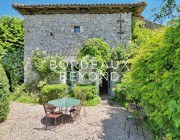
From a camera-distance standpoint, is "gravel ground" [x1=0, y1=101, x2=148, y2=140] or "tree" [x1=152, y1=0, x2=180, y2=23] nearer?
"tree" [x1=152, y1=0, x2=180, y2=23]

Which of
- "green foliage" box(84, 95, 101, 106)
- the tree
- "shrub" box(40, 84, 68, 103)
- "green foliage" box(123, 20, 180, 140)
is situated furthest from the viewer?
"shrub" box(40, 84, 68, 103)

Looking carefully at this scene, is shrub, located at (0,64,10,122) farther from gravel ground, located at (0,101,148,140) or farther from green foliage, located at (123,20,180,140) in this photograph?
green foliage, located at (123,20,180,140)

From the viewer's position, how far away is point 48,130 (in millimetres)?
7109

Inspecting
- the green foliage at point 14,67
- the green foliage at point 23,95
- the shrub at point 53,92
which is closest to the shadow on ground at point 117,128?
the shrub at point 53,92

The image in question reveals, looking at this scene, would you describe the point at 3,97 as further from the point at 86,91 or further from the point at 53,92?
the point at 86,91

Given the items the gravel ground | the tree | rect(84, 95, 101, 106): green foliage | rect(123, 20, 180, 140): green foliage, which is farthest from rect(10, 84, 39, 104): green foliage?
the tree

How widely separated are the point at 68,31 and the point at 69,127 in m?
7.25

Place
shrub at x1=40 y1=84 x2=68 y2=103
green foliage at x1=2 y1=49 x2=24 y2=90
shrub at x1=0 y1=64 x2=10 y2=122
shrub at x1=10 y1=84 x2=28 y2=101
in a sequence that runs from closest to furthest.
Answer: shrub at x1=0 y1=64 x2=10 y2=122
shrub at x1=40 y1=84 x2=68 y2=103
shrub at x1=10 y1=84 x2=28 y2=101
green foliage at x1=2 y1=49 x2=24 y2=90

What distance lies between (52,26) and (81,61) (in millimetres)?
3400

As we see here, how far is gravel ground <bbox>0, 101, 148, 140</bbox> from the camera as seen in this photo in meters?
6.60

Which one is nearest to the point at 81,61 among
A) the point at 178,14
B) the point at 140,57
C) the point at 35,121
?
the point at 35,121

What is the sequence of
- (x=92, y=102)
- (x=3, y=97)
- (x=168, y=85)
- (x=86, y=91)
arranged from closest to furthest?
(x=168, y=85) < (x=3, y=97) < (x=92, y=102) < (x=86, y=91)

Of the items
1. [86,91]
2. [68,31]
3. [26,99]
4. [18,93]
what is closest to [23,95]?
[18,93]

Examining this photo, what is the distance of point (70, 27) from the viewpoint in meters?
12.8
